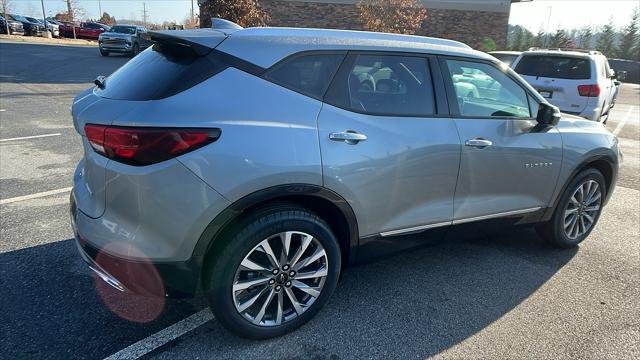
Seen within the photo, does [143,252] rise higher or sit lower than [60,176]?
higher

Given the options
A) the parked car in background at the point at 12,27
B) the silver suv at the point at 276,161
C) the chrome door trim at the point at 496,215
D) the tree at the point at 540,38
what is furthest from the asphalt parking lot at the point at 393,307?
the tree at the point at 540,38

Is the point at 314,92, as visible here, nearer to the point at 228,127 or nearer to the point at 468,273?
the point at 228,127

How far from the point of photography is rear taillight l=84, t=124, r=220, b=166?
2.31m

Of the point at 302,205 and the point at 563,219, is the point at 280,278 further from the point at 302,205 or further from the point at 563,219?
the point at 563,219

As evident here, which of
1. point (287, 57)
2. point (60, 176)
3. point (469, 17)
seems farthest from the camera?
point (469, 17)

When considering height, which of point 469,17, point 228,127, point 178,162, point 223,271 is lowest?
point 223,271

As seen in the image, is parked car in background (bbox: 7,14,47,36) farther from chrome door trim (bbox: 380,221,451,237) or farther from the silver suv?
chrome door trim (bbox: 380,221,451,237)

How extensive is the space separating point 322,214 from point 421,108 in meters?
0.98

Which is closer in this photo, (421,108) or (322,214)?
(322,214)

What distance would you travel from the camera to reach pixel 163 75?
2.56 m

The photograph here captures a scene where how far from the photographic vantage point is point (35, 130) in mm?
7961

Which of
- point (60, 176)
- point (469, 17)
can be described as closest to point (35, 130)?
point (60, 176)

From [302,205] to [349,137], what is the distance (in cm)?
48

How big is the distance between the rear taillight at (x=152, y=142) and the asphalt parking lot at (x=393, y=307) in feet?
3.64
